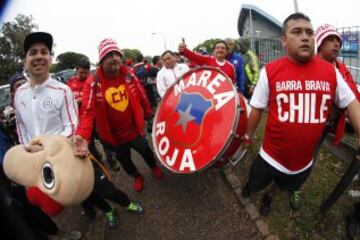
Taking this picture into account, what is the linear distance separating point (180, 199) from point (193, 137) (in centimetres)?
123

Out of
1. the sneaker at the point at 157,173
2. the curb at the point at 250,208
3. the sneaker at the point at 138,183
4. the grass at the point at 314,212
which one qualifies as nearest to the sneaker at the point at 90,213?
the sneaker at the point at 138,183

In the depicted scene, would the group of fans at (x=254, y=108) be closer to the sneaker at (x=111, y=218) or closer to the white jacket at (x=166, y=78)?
the sneaker at (x=111, y=218)

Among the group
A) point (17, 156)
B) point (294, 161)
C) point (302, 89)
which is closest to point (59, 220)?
point (17, 156)

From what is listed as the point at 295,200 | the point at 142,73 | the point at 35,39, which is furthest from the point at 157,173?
the point at 142,73

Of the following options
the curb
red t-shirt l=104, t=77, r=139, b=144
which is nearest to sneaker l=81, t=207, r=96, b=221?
red t-shirt l=104, t=77, r=139, b=144

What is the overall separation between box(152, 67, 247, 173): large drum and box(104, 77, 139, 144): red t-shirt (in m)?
0.64

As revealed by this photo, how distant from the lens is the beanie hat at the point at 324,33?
3262mm

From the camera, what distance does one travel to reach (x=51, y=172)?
235 centimetres

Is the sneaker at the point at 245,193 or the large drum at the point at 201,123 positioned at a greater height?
the large drum at the point at 201,123

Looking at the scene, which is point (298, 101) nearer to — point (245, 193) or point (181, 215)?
point (245, 193)

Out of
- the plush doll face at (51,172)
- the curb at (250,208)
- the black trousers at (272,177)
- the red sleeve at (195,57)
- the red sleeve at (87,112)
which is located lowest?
the curb at (250,208)

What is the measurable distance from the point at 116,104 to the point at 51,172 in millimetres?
1608

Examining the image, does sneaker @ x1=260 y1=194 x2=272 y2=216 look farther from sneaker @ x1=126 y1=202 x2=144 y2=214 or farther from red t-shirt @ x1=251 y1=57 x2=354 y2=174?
sneaker @ x1=126 y1=202 x2=144 y2=214

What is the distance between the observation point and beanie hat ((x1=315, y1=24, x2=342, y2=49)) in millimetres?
3262
